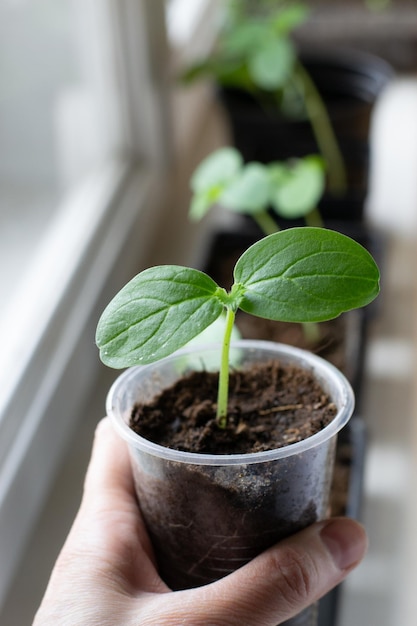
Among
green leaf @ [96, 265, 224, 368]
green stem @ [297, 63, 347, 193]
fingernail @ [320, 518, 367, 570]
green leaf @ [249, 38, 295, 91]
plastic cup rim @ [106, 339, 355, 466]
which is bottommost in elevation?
fingernail @ [320, 518, 367, 570]

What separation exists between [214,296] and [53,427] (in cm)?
38

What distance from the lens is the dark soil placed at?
460 millimetres

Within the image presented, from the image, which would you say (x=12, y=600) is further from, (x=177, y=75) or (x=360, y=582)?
(x=177, y=75)

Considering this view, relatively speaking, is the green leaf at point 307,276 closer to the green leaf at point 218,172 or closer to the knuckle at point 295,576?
the knuckle at point 295,576

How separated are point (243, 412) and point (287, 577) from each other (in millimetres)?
102

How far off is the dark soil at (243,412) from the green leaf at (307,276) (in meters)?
0.09

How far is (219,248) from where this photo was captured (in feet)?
3.25

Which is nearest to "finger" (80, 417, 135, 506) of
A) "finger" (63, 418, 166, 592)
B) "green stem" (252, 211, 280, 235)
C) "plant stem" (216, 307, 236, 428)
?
"finger" (63, 418, 166, 592)

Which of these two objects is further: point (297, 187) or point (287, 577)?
point (297, 187)

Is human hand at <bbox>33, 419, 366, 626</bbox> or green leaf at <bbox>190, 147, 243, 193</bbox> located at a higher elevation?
green leaf at <bbox>190, 147, 243, 193</bbox>

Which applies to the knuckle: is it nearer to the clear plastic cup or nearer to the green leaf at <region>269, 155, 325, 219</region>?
the clear plastic cup

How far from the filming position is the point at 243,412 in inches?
19.3

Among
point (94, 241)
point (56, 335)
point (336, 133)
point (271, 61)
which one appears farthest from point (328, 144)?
point (56, 335)

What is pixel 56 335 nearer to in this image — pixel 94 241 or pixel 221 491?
pixel 94 241
